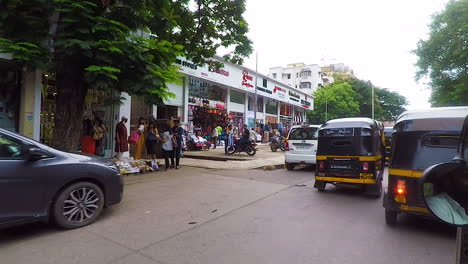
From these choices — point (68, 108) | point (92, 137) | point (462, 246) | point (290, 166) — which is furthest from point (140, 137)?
point (462, 246)

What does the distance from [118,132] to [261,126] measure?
18420 mm

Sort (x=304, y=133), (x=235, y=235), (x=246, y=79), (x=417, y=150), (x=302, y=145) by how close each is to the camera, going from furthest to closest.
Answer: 1. (x=246, y=79)
2. (x=304, y=133)
3. (x=302, y=145)
4. (x=417, y=150)
5. (x=235, y=235)

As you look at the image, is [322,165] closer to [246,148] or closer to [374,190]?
[374,190]

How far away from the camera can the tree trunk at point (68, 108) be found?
7.43 m

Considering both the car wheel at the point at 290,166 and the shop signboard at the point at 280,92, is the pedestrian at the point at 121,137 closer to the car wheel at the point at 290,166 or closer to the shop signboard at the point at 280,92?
the car wheel at the point at 290,166

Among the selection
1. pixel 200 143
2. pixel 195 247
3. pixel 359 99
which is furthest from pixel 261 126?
pixel 359 99

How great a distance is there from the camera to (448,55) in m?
24.0

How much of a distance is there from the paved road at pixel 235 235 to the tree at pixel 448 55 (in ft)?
77.2

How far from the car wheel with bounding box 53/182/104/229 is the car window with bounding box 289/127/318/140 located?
7.75 m

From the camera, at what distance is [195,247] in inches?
146

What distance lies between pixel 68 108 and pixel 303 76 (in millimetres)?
60058

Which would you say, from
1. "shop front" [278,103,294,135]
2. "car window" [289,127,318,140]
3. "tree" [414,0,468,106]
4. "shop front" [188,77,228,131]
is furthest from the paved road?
"shop front" [278,103,294,135]

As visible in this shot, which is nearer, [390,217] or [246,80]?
[390,217]

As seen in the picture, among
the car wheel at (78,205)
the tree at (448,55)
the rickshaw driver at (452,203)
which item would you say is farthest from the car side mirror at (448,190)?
the tree at (448,55)
